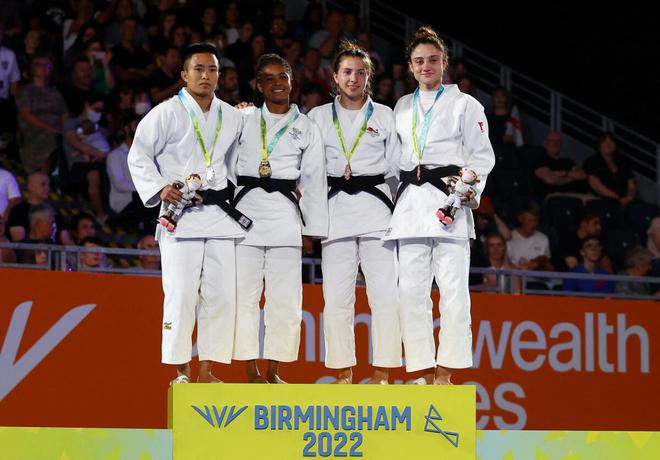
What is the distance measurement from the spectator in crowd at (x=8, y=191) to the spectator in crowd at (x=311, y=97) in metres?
2.23

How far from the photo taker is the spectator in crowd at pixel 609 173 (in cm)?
1093

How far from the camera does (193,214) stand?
6105 mm

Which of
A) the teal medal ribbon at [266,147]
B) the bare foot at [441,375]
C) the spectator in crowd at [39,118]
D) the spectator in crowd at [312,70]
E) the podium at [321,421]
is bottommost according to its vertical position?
the podium at [321,421]

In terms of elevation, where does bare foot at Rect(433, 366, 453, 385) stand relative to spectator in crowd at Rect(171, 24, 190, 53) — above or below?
below

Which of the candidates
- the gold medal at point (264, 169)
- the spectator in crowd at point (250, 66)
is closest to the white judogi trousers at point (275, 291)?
the gold medal at point (264, 169)

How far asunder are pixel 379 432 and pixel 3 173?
415 cm

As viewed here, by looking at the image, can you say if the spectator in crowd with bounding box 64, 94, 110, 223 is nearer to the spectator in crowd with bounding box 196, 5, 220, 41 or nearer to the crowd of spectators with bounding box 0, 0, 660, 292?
the crowd of spectators with bounding box 0, 0, 660, 292

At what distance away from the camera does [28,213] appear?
8500 mm

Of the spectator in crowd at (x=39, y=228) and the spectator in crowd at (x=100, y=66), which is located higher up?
the spectator in crowd at (x=100, y=66)

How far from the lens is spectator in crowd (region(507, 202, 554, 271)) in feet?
32.2

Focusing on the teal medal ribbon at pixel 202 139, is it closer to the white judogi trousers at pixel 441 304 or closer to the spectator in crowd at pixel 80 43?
the white judogi trousers at pixel 441 304

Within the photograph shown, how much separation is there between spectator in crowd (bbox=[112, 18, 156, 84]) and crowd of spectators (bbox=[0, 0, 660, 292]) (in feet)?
0.03

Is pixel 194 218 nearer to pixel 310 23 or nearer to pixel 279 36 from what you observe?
pixel 279 36

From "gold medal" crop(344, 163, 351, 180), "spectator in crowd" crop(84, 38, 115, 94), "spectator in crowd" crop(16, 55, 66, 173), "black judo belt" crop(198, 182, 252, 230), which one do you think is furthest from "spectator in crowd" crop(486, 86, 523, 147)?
"black judo belt" crop(198, 182, 252, 230)
